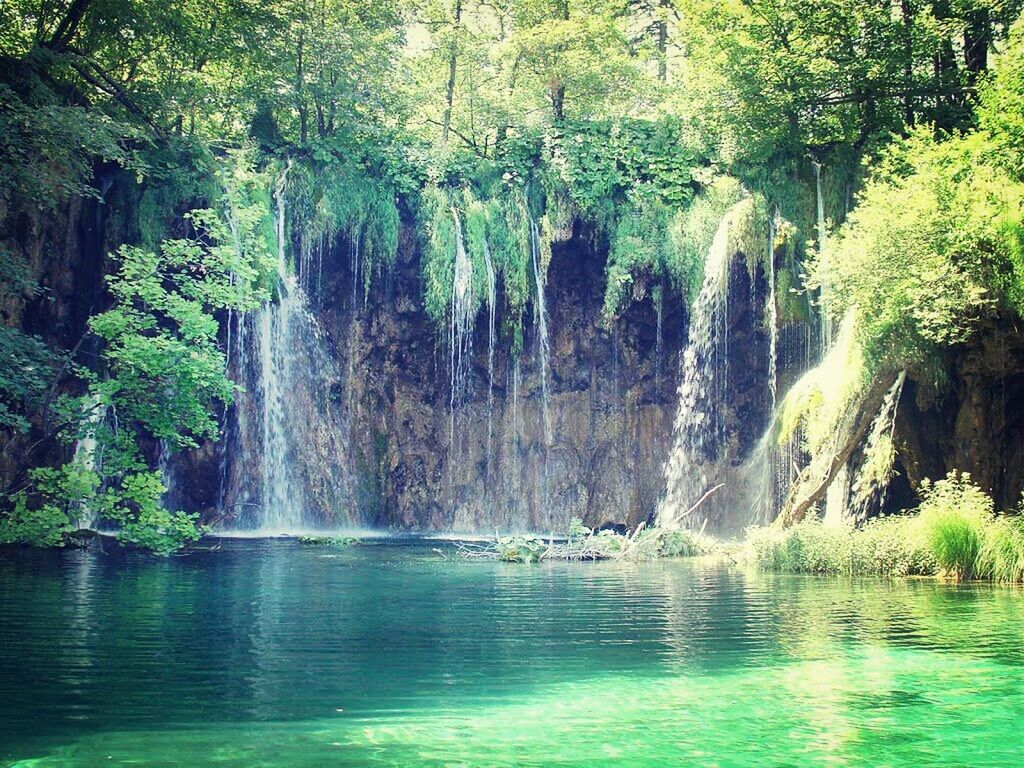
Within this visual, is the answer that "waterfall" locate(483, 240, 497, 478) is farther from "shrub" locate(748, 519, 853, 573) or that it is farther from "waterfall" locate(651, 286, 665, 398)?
"shrub" locate(748, 519, 853, 573)

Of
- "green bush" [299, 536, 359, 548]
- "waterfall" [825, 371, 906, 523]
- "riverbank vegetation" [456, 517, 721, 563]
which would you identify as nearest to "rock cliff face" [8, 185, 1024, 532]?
"green bush" [299, 536, 359, 548]

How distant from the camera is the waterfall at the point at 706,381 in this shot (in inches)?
1031

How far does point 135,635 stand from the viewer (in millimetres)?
8633

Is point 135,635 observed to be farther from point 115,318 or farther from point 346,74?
point 346,74

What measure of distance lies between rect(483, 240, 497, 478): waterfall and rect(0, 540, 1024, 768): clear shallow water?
1603 centimetres

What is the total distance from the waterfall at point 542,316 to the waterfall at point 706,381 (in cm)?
393

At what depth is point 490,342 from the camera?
93.5 feet

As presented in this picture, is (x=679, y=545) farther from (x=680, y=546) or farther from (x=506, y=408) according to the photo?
(x=506, y=408)

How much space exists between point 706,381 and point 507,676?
2012 cm

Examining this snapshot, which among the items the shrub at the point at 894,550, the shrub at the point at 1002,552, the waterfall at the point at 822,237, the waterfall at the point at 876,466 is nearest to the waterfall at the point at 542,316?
the waterfall at the point at 822,237

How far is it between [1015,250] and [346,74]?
766 inches

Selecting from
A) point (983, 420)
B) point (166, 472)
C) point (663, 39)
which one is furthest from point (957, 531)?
point (663, 39)

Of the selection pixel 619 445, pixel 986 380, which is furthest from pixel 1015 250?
pixel 619 445

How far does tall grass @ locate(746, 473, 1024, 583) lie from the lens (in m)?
13.8
